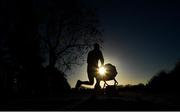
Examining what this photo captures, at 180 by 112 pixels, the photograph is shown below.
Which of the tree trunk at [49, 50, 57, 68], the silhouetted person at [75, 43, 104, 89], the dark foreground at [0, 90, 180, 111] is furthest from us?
the tree trunk at [49, 50, 57, 68]

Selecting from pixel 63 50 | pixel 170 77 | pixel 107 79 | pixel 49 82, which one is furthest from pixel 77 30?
pixel 107 79

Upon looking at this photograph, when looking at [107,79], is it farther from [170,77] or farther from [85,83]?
[170,77]

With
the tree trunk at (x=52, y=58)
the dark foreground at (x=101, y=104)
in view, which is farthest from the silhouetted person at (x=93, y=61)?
the tree trunk at (x=52, y=58)

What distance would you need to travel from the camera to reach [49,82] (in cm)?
3850

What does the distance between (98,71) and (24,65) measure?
2377 centimetres

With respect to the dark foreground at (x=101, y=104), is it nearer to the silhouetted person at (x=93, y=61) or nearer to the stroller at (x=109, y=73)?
the silhouetted person at (x=93, y=61)

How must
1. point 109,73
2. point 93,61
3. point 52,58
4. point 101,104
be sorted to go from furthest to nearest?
point 52,58, point 109,73, point 93,61, point 101,104

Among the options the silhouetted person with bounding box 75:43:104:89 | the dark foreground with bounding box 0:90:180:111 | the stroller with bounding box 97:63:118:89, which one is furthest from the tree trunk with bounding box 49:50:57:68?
the dark foreground with bounding box 0:90:180:111

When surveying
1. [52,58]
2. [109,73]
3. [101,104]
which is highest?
[52,58]

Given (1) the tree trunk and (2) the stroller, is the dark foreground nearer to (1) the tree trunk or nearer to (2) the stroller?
(2) the stroller

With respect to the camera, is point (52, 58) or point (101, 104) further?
point (52, 58)

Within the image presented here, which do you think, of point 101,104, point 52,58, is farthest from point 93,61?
point 52,58

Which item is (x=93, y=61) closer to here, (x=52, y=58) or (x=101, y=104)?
(x=101, y=104)

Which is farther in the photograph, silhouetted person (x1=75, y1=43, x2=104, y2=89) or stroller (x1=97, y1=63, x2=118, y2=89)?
stroller (x1=97, y1=63, x2=118, y2=89)
